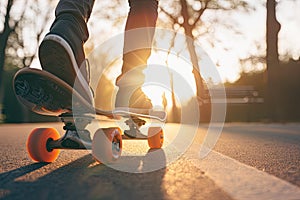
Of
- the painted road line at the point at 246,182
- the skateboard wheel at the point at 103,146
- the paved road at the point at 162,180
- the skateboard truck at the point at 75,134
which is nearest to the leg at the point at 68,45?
the skateboard truck at the point at 75,134

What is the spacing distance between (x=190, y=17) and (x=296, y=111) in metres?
6.03

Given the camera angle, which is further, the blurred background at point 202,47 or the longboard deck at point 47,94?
the blurred background at point 202,47

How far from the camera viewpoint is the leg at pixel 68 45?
6.32ft

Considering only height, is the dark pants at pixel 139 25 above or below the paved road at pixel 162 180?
above

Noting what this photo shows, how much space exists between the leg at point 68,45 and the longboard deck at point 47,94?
0.23 feet

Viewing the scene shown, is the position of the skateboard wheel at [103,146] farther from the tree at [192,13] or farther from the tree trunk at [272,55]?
the tree at [192,13]

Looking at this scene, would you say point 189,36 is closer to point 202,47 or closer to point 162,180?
point 202,47

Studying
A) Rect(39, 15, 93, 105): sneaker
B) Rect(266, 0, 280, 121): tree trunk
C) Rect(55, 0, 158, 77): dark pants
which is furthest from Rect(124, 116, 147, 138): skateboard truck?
Rect(266, 0, 280, 121): tree trunk

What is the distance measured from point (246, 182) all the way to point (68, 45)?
1066 mm

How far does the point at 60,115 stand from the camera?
2.10 meters

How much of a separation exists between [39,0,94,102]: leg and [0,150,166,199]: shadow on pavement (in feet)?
1.55

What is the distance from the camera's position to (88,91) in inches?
82.0

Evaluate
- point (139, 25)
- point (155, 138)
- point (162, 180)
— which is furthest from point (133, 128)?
point (162, 180)

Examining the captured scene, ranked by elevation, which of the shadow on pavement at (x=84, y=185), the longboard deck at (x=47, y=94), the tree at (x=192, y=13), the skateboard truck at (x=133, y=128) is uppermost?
the tree at (x=192, y=13)
